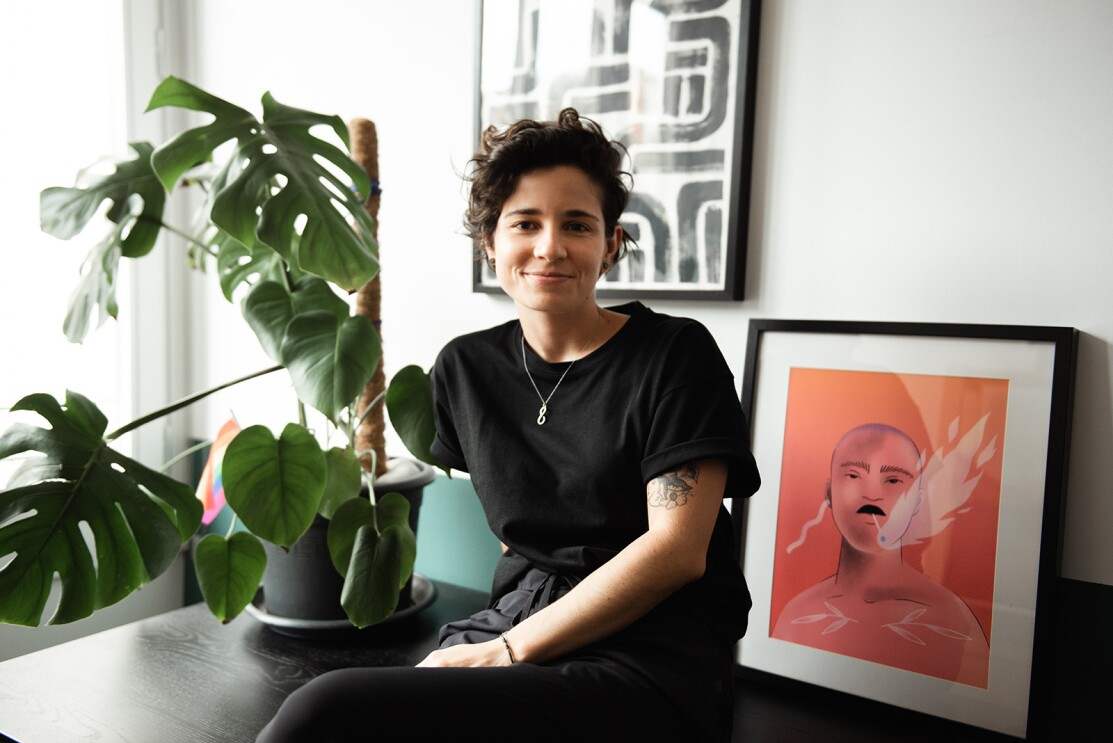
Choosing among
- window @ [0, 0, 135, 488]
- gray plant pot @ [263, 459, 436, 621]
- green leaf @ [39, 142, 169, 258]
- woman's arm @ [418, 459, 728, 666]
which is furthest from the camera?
window @ [0, 0, 135, 488]

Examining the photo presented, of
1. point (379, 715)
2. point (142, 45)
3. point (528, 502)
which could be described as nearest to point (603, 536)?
point (528, 502)

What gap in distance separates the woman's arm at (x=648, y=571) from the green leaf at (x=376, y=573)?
23 cm

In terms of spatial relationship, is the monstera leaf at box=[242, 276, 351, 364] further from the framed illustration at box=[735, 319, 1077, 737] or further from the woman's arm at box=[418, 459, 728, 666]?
the framed illustration at box=[735, 319, 1077, 737]

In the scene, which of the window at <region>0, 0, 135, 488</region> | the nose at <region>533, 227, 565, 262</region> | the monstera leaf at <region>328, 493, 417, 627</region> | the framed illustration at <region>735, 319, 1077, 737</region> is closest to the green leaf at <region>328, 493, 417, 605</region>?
the monstera leaf at <region>328, 493, 417, 627</region>

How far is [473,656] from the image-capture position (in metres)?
1.14

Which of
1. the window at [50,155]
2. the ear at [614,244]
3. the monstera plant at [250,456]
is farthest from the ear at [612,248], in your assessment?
the window at [50,155]

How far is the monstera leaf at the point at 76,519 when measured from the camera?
113 centimetres

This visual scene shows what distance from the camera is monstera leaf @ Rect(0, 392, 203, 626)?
1.13 metres

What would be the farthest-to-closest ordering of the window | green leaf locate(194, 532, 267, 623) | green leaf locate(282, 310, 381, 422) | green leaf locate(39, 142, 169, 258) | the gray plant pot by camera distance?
1. the window
2. the gray plant pot
3. green leaf locate(39, 142, 169, 258)
4. green leaf locate(194, 532, 267, 623)
5. green leaf locate(282, 310, 381, 422)

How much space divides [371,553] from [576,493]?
0.34 metres

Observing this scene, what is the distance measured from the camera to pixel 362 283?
4.12 ft

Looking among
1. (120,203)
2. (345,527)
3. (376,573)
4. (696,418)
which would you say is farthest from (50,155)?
(696,418)

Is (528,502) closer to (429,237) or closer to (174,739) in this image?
(174,739)

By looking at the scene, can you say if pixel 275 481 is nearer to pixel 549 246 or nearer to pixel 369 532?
pixel 369 532
